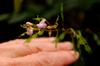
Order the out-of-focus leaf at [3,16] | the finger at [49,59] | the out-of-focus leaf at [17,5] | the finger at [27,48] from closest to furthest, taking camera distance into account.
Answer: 1. the finger at [49,59]
2. the finger at [27,48]
3. the out-of-focus leaf at [17,5]
4. the out-of-focus leaf at [3,16]

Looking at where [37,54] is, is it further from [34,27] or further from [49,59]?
[34,27]

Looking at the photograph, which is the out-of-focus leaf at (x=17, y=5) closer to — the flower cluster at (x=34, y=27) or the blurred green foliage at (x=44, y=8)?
the blurred green foliage at (x=44, y=8)

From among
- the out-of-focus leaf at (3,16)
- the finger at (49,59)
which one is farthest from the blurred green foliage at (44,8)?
the finger at (49,59)

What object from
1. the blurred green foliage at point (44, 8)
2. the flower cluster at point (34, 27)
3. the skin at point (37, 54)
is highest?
the flower cluster at point (34, 27)

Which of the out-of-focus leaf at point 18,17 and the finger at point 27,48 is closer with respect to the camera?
the finger at point 27,48

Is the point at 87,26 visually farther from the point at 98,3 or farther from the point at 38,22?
the point at 38,22

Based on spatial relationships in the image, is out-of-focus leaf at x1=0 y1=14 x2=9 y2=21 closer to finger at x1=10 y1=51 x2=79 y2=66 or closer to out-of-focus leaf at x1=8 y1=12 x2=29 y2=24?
out-of-focus leaf at x1=8 y1=12 x2=29 y2=24

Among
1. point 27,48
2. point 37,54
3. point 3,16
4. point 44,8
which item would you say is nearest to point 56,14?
point 44,8

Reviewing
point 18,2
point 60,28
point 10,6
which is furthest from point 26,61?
point 10,6

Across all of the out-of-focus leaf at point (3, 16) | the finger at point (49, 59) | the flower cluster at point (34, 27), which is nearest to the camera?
the flower cluster at point (34, 27)
